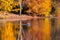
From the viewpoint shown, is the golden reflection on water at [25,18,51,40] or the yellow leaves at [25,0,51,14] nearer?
the golden reflection on water at [25,18,51,40]

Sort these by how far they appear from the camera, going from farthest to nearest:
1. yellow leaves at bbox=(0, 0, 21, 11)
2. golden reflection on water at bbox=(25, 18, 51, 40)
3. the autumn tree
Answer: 1. the autumn tree
2. yellow leaves at bbox=(0, 0, 21, 11)
3. golden reflection on water at bbox=(25, 18, 51, 40)

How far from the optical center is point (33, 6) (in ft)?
165

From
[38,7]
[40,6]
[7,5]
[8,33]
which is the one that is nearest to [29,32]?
[8,33]

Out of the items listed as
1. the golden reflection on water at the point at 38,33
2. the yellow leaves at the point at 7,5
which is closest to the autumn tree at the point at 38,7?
the yellow leaves at the point at 7,5

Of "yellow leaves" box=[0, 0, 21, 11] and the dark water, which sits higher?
"yellow leaves" box=[0, 0, 21, 11]

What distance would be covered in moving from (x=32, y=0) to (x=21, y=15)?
5.93 meters

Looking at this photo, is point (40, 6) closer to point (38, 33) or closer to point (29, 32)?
point (29, 32)

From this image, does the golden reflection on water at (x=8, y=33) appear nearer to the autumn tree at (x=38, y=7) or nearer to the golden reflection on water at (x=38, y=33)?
the golden reflection on water at (x=38, y=33)

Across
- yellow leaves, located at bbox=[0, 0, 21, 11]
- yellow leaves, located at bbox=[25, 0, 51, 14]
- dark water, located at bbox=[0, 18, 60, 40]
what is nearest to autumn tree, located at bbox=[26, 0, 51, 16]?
yellow leaves, located at bbox=[25, 0, 51, 14]

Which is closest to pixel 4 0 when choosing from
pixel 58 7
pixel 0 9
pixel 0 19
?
pixel 0 9

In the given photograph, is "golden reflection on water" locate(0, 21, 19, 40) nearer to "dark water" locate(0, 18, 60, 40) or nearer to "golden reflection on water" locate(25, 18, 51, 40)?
"dark water" locate(0, 18, 60, 40)

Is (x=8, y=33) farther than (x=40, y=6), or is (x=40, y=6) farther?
(x=40, y=6)

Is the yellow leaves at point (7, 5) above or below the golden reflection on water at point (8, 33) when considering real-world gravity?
above

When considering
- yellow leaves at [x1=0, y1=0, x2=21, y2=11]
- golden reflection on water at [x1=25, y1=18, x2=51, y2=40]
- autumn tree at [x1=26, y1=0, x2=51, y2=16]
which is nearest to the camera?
golden reflection on water at [x1=25, y1=18, x2=51, y2=40]
